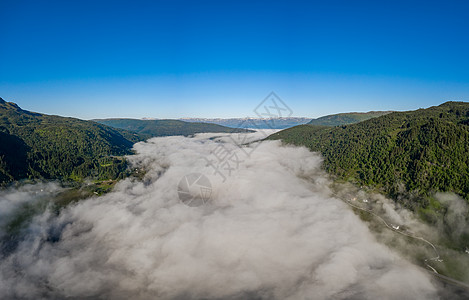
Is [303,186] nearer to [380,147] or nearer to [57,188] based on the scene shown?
[380,147]

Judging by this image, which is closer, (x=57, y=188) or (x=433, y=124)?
(x=433, y=124)

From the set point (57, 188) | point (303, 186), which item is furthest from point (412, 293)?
point (57, 188)

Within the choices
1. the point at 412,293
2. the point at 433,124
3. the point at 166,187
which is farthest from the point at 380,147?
the point at 166,187

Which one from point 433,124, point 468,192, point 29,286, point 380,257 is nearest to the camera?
point 29,286

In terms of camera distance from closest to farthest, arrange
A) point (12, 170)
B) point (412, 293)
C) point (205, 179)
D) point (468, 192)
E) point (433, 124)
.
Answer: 1. point (412, 293)
2. point (468, 192)
3. point (433, 124)
4. point (12, 170)
5. point (205, 179)

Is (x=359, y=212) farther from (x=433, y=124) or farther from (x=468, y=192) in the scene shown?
(x=433, y=124)

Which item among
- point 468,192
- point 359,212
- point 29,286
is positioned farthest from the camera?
point 359,212

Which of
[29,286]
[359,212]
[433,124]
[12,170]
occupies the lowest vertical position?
[29,286]

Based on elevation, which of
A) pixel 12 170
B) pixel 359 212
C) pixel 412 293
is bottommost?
pixel 412 293

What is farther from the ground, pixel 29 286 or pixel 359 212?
pixel 359 212
